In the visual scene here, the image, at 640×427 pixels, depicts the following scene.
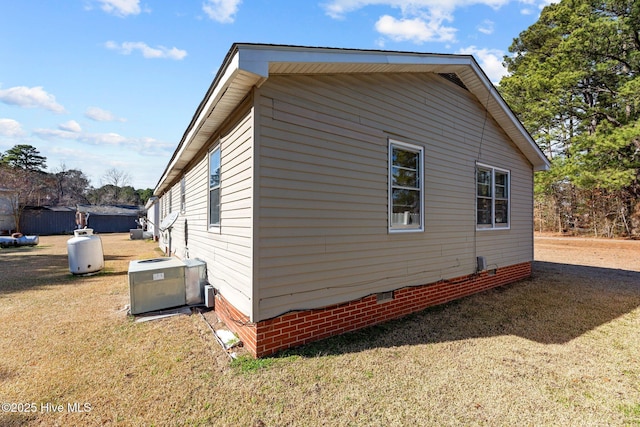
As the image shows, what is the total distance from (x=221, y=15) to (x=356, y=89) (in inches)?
125

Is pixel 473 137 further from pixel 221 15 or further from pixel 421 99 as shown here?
pixel 221 15

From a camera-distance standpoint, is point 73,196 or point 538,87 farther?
point 73,196

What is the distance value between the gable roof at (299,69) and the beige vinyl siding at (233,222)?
11.8 inches

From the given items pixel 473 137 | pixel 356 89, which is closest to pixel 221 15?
pixel 356 89

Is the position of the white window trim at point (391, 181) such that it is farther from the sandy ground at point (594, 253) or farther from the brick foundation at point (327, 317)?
the sandy ground at point (594, 253)

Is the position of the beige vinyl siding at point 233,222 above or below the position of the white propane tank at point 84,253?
above

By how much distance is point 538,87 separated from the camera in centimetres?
1681

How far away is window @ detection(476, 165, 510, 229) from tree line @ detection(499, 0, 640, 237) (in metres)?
11.9

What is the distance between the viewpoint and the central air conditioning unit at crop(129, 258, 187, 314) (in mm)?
4816

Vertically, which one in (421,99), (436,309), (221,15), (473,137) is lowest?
(436,309)

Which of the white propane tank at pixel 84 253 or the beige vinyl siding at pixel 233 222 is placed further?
the white propane tank at pixel 84 253

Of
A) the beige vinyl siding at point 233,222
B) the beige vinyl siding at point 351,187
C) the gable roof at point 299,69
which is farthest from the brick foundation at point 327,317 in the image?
the gable roof at point 299,69

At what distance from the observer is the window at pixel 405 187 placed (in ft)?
15.6

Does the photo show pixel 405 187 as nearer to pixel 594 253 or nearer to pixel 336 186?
pixel 336 186
